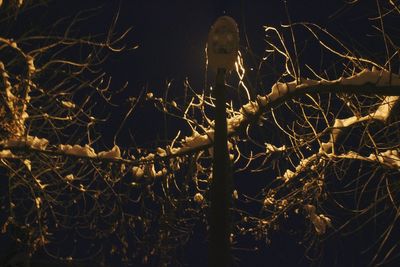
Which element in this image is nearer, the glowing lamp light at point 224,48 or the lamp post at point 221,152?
the lamp post at point 221,152

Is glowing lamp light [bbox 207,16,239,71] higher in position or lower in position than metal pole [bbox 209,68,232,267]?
higher

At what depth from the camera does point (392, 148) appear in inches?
240

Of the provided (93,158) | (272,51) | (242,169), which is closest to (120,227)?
(93,158)

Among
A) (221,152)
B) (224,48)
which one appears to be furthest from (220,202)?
(224,48)

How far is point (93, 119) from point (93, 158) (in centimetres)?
77

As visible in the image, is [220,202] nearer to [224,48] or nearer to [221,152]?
[221,152]

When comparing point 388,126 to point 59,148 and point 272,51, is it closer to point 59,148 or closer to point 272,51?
point 272,51

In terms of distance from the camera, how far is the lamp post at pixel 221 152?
3943 millimetres

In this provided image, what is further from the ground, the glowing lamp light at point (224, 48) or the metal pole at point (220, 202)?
the glowing lamp light at point (224, 48)

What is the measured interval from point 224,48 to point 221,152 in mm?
945

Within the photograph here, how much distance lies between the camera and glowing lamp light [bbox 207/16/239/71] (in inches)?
181

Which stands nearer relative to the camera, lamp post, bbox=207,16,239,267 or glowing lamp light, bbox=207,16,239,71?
lamp post, bbox=207,16,239,267

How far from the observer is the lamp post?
3.94 metres

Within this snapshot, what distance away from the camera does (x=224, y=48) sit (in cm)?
460
